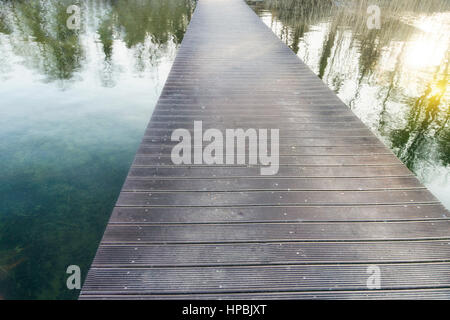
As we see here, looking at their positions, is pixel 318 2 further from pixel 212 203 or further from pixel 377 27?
pixel 212 203

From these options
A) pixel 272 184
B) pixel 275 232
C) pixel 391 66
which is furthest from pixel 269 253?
pixel 391 66

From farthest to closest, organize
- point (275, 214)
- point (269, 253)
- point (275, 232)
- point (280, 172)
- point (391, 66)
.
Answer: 1. point (391, 66)
2. point (280, 172)
3. point (275, 214)
4. point (275, 232)
5. point (269, 253)

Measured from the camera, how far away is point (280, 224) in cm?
191

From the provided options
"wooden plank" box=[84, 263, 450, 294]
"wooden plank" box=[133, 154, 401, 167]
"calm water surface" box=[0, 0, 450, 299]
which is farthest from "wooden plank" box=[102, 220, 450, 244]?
"calm water surface" box=[0, 0, 450, 299]

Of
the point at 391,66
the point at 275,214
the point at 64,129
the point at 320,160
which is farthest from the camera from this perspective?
the point at 391,66

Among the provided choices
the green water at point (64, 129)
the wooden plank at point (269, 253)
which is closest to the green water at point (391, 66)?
the wooden plank at point (269, 253)

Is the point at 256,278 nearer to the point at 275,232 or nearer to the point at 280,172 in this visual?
the point at 275,232

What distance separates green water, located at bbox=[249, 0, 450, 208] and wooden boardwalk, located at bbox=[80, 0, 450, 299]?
2.17 meters

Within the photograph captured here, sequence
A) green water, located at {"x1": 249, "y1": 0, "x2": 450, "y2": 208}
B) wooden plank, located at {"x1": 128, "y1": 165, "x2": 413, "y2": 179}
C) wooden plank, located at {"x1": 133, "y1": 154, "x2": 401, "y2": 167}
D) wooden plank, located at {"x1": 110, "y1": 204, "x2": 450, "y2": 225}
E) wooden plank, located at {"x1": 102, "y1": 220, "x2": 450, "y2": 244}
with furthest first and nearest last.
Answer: green water, located at {"x1": 249, "y1": 0, "x2": 450, "y2": 208} < wooden plank, located at {"x1": 133, "y1": 154, "x2": 401, "y2": 167} < wooden plank, located at {"x1": 128, "y1": 165, "x2": 413, "y2": 179} < wooden plank, located at {"x1": 110, "y1": 204, "x2": 450, "y2": 225} < wooden plank, located at {"x1": 102, "y1": 220, "x2": 450, "y2": 244}

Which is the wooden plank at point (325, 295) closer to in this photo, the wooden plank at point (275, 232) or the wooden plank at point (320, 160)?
the wooden plank at point (275, 232)

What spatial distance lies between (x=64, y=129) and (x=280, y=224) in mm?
4391

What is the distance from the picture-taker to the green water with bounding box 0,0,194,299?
2.71 m

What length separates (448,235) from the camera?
1.84 m

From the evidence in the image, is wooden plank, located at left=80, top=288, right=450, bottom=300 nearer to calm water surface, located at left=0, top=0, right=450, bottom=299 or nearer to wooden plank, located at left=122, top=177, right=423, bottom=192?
wooden plank, located at left=122, top=177, right=423, bottom=192
